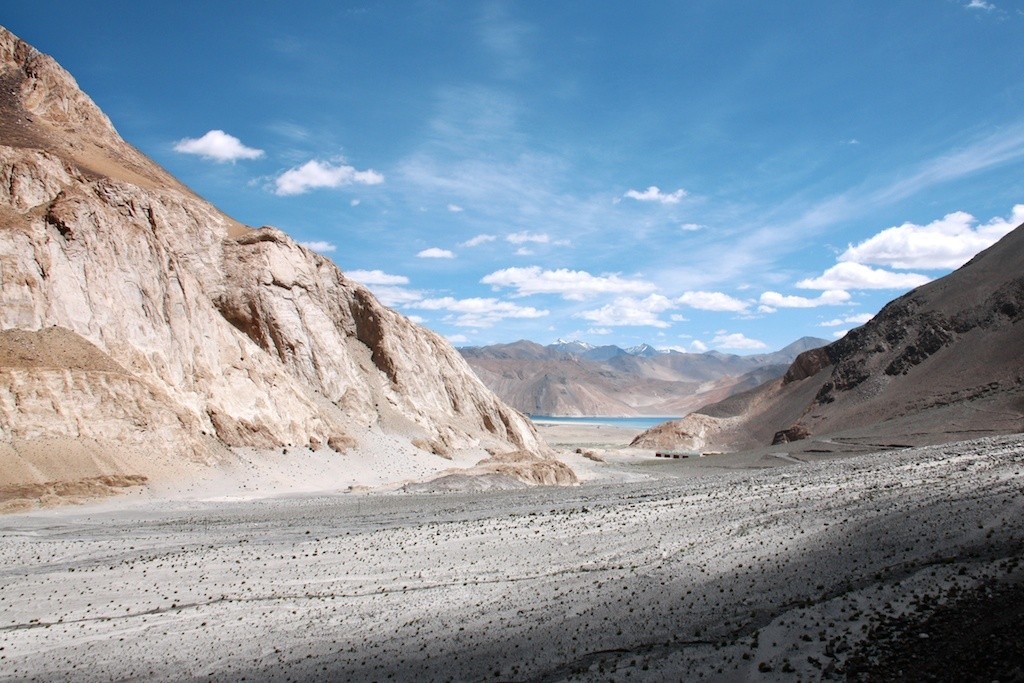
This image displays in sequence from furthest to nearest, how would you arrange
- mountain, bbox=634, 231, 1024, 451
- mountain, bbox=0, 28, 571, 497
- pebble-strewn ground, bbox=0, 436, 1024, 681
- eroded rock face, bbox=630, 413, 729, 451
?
eroded rock face, bbox=630, 413, 729, 451 < mountain, bbox=634, 231, 1024, 451 < mountain, bbox=0, 28, 571, 497 < pebble-strewn ground, bbox=0, 436, 1024, 681

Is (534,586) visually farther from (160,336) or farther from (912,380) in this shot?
(912,380)

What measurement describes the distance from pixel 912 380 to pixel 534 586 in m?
49.3

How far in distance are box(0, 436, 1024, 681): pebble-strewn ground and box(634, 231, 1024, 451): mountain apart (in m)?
25.6

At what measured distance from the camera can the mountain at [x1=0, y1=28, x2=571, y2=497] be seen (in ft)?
79.9

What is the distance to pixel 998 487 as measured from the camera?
15.4 metres

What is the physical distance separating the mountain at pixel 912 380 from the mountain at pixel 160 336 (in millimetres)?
23814

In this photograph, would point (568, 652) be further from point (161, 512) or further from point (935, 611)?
point (161, 512)

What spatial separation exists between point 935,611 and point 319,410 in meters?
28.9

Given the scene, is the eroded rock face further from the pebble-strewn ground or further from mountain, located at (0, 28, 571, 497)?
the pebble-strewn ground

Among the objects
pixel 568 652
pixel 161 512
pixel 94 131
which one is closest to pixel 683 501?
pixel 568 652

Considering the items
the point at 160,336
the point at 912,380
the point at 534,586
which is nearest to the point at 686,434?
the point at 912,380

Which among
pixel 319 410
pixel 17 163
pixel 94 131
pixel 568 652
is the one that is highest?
pixel 94 131

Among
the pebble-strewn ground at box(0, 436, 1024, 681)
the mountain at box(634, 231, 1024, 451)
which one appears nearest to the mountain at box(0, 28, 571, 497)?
the pebble-strewn ground at box(0, 436, 1024, 681)

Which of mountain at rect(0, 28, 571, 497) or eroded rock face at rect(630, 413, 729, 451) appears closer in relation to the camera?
mountain at rect(0, 28, 571, 497)
